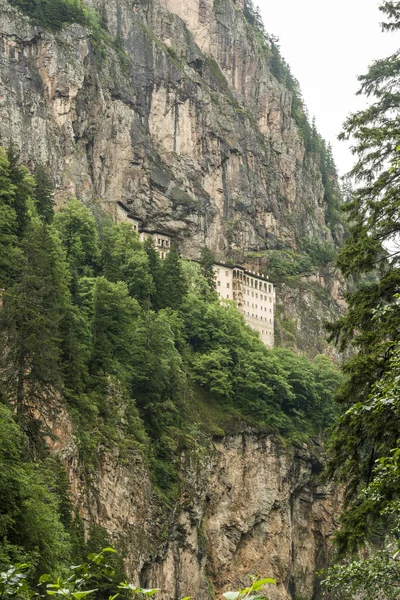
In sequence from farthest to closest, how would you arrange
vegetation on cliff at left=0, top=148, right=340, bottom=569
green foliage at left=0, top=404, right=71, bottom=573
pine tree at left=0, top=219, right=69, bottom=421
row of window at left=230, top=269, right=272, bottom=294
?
row of window at left=230, top=269, right=272, bottom=294 < pine tree at left=0, top=219, right=69, bottom=421 < vegetation on cliff at left=0, top=148, right=340, bottom=569 < green foliage at left=0, top=404, right=71, bottom=573

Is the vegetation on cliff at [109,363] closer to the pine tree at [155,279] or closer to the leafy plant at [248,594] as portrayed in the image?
the pine tree at [155,279]

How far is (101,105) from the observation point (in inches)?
4951

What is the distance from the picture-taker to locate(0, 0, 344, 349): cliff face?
11975 centimetres

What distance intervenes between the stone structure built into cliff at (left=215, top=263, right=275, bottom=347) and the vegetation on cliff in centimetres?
855

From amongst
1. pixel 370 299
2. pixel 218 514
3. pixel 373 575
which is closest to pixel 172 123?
pixel 218 514

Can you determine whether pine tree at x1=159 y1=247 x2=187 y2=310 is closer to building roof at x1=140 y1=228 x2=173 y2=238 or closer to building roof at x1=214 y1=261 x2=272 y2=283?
building roof at x1=140 y1=228 x2=173 y2=238

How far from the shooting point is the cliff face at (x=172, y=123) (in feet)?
393

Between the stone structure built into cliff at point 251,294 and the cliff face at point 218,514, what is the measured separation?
3723 cm

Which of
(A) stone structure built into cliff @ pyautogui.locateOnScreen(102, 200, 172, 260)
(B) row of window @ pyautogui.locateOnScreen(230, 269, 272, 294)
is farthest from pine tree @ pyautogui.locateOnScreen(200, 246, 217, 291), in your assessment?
(B) row of window @ pyautogui.locateOnScreen(230, 269, 272, 294)

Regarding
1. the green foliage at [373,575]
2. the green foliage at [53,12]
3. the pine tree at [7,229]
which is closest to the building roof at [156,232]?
the green foliage at [53,12]

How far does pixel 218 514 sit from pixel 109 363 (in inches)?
780

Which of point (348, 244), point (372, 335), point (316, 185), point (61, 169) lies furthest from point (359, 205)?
point (316, 185)

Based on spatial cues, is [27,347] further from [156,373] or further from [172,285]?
[172,285]

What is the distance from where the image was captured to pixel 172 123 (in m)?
137
